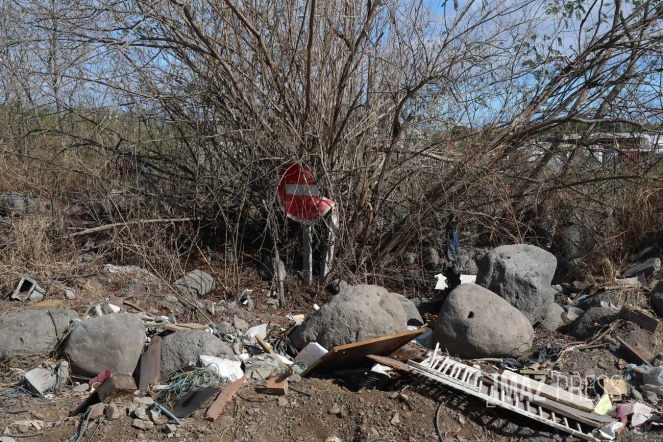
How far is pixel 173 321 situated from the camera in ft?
18.8

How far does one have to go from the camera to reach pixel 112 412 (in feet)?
13.4

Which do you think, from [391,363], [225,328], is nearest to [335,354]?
[391,363]

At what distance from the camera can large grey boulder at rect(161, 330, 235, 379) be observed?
490 cm

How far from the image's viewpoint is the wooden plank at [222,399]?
414 cm

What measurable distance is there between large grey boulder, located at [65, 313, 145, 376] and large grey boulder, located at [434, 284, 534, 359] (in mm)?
2571

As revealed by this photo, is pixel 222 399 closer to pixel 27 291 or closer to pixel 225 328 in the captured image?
pixel 225 328

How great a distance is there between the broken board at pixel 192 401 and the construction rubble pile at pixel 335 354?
0.4 inches

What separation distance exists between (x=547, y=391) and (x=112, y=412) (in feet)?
9.88

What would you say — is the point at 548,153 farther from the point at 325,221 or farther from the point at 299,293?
the point at 299,293

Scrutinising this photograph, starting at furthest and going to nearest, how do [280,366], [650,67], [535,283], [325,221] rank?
[650,67] → [325,221] → [535,283] → [280,366]

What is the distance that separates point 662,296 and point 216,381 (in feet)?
14.1

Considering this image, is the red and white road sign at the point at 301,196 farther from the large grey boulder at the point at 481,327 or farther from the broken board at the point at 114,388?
the broken board at the point at 114,388

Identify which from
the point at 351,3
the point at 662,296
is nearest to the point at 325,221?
the point at 351,3

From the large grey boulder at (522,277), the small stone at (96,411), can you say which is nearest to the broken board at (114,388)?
the small stone at (96,411)
